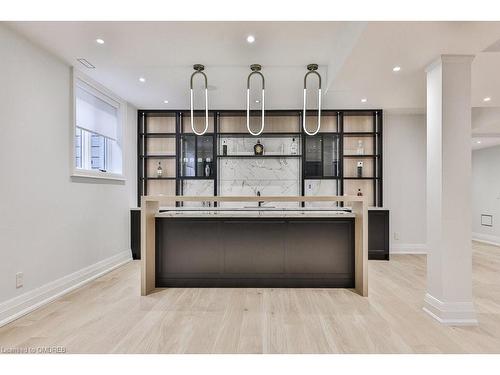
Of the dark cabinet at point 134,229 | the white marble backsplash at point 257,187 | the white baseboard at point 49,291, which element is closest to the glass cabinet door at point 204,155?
the white marble backsplash at point 257,187

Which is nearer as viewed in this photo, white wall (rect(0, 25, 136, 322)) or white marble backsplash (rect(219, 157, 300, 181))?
white wall (rect(0, 25, 136, 322))

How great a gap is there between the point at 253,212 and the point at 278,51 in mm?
1867

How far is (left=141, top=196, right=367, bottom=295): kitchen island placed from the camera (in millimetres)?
3580

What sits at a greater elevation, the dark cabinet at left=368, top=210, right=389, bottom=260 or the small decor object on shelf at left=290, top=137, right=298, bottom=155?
the small decor object on shelf at left=290, top=137, right=298, bottom=155

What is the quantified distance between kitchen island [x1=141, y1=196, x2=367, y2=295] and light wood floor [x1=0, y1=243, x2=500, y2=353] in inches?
7.4

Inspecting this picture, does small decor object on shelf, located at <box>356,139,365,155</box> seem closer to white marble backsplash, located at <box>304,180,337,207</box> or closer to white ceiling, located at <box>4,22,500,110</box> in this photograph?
white marble backsplash, located at <box>304,180,337,207</box>

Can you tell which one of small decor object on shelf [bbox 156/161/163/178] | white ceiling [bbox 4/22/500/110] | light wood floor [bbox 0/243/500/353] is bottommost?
light wood floor [bbox 0/243/500/353]

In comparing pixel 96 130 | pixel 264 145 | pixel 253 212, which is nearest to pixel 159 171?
pixel 96 130

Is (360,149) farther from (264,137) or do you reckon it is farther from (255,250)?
(255,250)

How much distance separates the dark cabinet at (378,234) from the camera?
196 inches

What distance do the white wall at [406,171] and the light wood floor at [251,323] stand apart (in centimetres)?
192

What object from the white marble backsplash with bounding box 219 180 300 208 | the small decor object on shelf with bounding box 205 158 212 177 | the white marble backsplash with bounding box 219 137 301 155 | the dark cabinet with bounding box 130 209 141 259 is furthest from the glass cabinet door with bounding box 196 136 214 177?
the dark cabinet with bounding box 130 209 141 259
